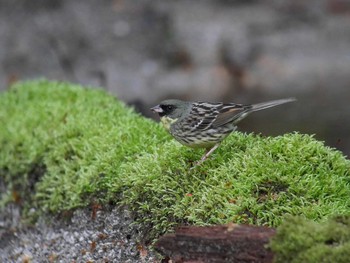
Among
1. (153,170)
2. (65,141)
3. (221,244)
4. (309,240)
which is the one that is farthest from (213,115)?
(65,141)

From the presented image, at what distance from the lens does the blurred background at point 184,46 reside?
47.9 feet

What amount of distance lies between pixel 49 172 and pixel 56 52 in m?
7.90

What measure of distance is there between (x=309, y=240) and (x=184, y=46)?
36.2ft

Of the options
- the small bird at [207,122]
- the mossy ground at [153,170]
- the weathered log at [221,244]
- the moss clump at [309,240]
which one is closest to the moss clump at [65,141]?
the mossy ground at [153,170]

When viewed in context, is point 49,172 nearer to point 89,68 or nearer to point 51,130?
point 51,130

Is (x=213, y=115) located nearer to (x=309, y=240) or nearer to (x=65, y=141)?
(x=309, y=240)

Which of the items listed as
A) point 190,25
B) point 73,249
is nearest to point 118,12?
point 190,25

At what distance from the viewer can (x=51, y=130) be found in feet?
27.8

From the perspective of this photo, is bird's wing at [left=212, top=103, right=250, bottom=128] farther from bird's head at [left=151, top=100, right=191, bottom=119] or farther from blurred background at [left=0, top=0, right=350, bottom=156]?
blurred background at [left=0, top=0, right=350, bottom=156]

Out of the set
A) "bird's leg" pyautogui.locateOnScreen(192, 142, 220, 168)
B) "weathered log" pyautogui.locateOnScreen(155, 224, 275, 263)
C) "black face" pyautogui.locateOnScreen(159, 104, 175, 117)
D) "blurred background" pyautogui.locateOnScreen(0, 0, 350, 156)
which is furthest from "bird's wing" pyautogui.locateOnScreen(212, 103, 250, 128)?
"blurred background" pyautogui.locateOnScreen(0, 0, 350, 156)

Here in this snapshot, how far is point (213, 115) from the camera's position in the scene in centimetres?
632

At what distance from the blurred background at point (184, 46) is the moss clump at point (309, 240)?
30.6 feet

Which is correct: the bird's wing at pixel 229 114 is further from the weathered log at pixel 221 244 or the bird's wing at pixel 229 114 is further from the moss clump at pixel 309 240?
the moss clump at pixel 309 240

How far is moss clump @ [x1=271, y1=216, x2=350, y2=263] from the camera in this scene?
14.7 ft
